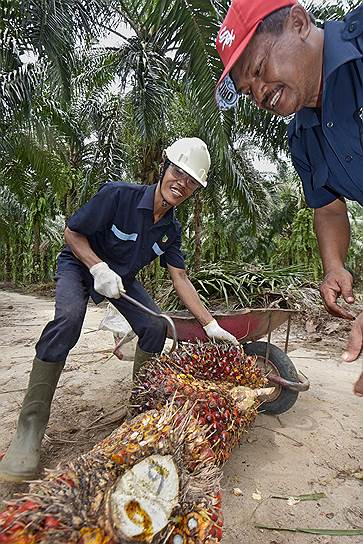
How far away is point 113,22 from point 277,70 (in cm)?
761

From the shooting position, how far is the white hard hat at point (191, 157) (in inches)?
112

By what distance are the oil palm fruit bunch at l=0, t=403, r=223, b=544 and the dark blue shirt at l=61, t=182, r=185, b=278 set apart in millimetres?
1605

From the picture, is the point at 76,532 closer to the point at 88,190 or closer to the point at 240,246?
the point at 88,190

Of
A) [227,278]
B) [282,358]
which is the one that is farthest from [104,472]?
[227,278]

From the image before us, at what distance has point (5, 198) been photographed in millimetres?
16719

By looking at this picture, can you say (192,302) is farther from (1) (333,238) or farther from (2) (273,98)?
(2) (273,98)

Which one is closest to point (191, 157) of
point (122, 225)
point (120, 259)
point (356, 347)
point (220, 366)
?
point (122, 225)

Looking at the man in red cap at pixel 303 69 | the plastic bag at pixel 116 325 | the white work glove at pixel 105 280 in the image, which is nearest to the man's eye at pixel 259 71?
the man in red cap at pixel 303 69

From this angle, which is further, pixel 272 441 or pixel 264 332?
pixel 264 332

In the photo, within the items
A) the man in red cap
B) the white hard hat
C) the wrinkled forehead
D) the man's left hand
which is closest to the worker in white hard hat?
the white hard hat

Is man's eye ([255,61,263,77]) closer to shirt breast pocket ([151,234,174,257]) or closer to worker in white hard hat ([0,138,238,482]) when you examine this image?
worker in white hard hat ([0,138,238,482])

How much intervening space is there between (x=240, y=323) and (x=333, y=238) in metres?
1.07

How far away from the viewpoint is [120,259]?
304cm

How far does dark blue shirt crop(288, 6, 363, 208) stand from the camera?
5.52ft
